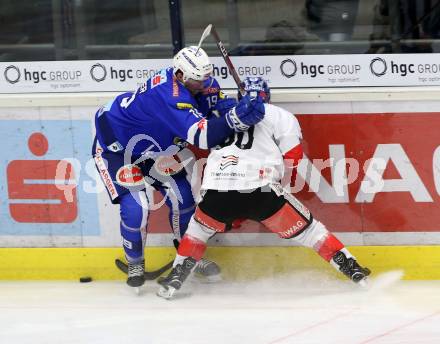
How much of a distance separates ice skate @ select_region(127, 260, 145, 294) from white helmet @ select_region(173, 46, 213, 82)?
0.96m

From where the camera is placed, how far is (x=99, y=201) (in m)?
5.43

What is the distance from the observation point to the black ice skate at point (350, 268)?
4801 millimetres

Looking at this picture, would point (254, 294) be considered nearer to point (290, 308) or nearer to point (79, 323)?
point (290, 308)

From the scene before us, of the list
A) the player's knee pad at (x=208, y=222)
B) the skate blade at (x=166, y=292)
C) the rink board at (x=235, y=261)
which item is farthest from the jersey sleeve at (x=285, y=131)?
the skate blade at (x=166, y=292)

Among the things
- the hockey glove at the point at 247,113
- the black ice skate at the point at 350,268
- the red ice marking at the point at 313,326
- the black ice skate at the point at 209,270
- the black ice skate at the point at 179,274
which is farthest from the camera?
the black ice skate at the point at 209,270

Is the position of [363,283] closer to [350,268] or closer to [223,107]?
[350,268]

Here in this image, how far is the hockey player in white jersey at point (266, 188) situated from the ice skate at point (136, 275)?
45 cm

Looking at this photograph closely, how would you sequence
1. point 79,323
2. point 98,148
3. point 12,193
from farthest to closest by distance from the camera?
1. point 12,193
2. point 98,148
3. point 79,323

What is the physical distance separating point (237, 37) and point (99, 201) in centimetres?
112

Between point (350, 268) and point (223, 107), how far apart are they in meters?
0.98

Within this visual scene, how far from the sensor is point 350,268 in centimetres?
480

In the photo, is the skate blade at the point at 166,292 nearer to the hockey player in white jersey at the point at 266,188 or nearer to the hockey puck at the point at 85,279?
the hockey player in white jersey at the point at 266,188

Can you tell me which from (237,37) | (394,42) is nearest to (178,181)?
(237,37)

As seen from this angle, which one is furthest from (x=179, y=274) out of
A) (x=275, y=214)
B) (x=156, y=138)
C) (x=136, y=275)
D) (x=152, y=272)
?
(x=156, y=138)
